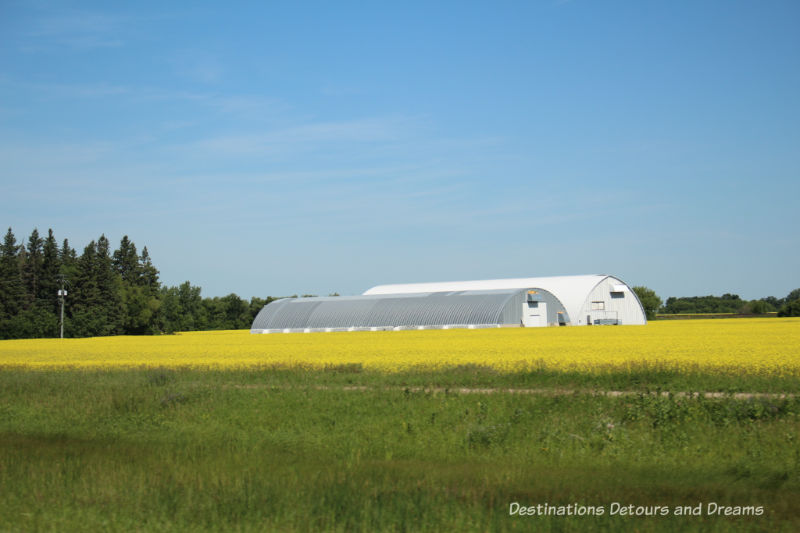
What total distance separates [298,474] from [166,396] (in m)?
10.6

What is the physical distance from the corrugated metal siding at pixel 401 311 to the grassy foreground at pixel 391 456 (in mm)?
60471

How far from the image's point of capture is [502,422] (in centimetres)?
1603

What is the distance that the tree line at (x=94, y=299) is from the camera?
9544cm

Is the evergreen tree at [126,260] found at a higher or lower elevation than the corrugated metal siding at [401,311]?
higher

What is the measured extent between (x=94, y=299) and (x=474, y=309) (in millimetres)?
58313

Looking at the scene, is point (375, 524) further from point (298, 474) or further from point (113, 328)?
point (113, 328)

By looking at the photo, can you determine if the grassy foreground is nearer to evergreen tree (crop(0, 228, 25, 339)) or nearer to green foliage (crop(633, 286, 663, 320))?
evergreen tree (crop(0, 228, 25, 339))

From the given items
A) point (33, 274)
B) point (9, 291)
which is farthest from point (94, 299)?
point (33, 274)

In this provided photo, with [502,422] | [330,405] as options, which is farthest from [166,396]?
[502,422]

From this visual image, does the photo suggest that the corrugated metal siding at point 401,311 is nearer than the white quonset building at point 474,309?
Yes

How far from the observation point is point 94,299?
108 meters

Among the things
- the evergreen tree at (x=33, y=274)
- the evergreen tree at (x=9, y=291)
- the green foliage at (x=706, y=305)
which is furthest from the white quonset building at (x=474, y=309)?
the green foliage at (x=706, y=305)

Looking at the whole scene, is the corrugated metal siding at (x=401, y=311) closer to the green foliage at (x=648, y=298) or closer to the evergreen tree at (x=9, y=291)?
the evergreen tree at (x=9, y=291)

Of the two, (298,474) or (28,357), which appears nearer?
(298,474)
